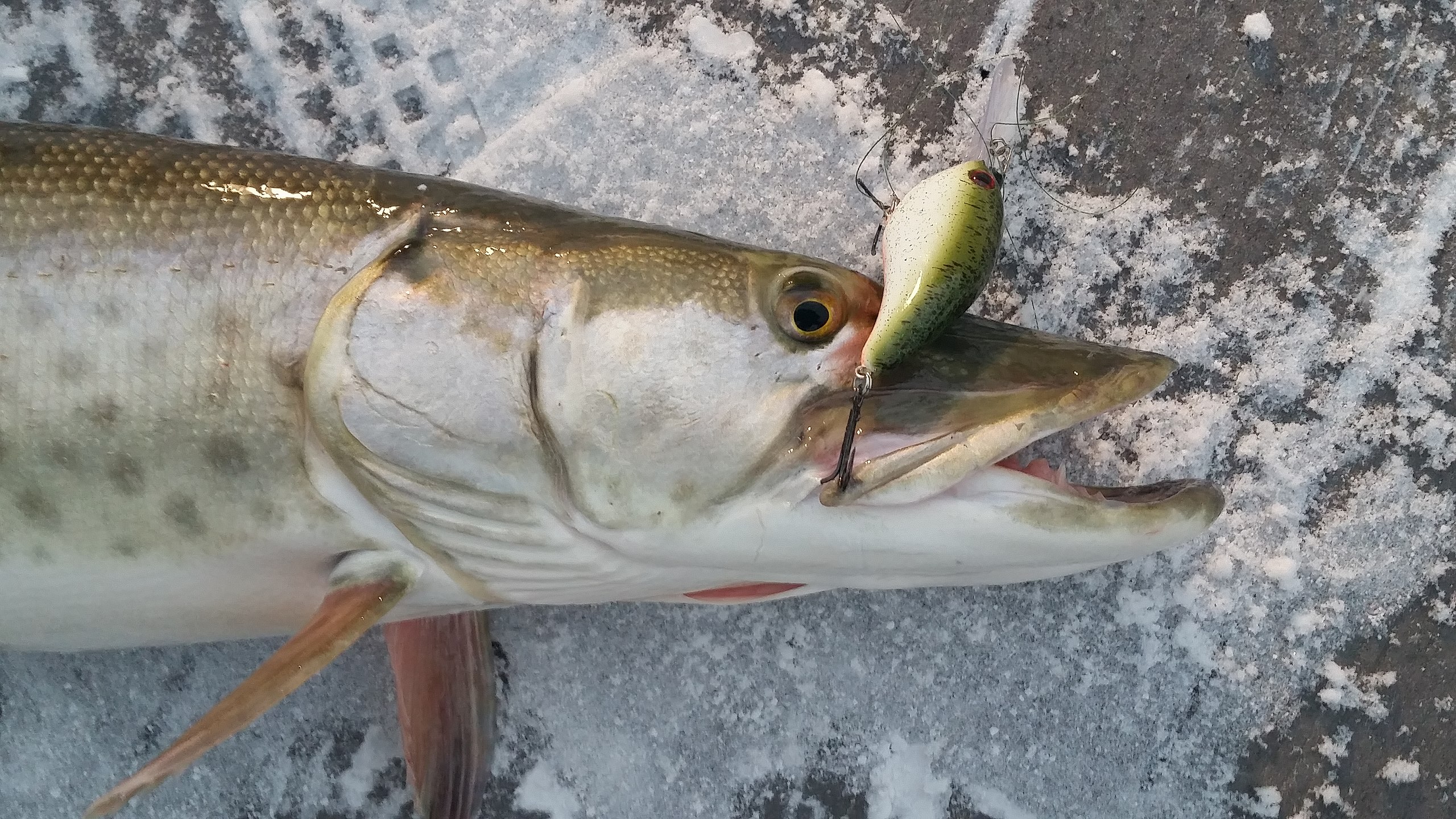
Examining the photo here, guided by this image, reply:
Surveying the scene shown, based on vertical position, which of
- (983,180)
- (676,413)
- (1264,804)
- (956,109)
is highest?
(956,109)

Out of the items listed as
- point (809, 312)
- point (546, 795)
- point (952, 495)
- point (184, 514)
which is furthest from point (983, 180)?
point (546, 795)

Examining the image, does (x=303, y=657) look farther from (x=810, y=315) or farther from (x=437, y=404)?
(x=810, y=315)

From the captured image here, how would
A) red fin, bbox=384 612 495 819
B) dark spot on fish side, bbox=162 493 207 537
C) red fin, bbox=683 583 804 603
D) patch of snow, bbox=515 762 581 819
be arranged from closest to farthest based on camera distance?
dark spot on fish side, bbox=162 493 207 537 < red fin, bbox=683 583 804 603 < red fin, bbox=384 612 495 819 < patch of snow, bbox=515 762 581 819

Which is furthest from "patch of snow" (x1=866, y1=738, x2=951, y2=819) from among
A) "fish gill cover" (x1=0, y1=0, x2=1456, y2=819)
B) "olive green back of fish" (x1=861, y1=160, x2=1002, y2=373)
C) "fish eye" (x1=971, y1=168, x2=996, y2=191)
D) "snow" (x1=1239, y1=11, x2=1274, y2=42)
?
"snow" (x1=1239, y1=11, x2=1274, y2=42)

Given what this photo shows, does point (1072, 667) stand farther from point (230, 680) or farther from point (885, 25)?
point (230, 680)

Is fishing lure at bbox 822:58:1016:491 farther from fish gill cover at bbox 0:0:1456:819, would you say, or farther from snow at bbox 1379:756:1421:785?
snow at bbox 1379:756:1421:785

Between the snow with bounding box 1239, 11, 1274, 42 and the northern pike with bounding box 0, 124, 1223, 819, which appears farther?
the snow with bounding box 1239, 11, 1274, 42

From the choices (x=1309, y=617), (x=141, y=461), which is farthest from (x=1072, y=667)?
(x=141, y=461)

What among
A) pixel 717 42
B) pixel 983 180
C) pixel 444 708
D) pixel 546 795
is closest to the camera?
pixel 983 180
